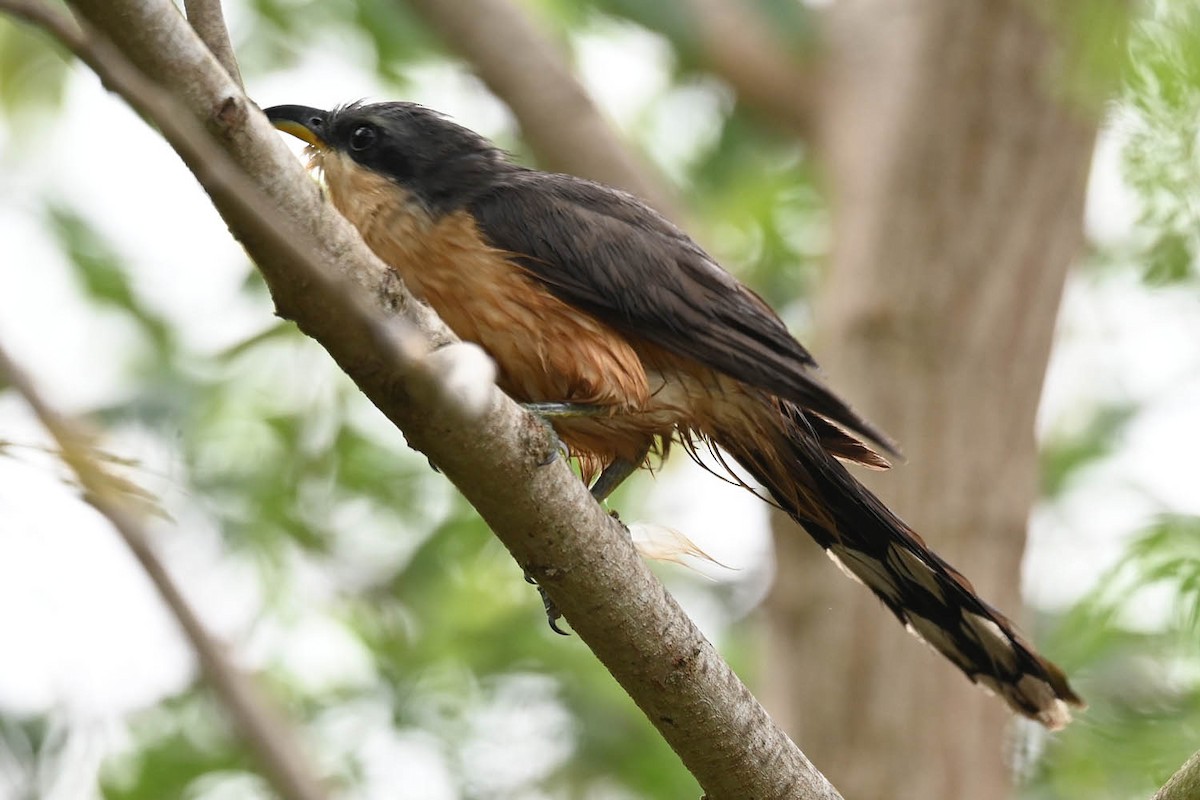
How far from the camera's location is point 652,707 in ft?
11.8

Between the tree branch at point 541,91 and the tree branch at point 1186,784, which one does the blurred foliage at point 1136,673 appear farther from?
the tree branch at point 541,91

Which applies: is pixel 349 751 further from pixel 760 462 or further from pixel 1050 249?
pixel 1050 249

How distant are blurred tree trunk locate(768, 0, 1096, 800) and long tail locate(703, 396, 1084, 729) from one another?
8.02 feet

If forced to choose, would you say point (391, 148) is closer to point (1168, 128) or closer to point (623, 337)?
point (623, 337)

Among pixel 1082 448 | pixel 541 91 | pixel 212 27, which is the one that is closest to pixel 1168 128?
pixel 212 27

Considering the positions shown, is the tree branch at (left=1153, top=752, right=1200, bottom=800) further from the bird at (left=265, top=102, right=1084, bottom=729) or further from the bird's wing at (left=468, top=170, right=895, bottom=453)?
the bird's wing at (left=468, top=170, right=895, bottom=453)

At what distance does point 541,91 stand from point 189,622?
5.75 meters

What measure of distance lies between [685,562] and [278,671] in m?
4.21

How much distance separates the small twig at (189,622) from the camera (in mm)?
2291

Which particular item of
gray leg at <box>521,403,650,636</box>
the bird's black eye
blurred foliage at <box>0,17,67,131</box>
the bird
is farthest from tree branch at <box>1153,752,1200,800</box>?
blurred foliage at <box>0,17,67,131</box>

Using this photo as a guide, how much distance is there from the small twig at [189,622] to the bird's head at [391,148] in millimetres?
2191

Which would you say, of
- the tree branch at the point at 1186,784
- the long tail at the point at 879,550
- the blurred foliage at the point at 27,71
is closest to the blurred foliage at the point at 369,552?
the blurred foliage at the point at 27,71

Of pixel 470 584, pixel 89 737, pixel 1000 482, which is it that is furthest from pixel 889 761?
pixel 89 737

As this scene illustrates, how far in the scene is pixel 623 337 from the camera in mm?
4262
